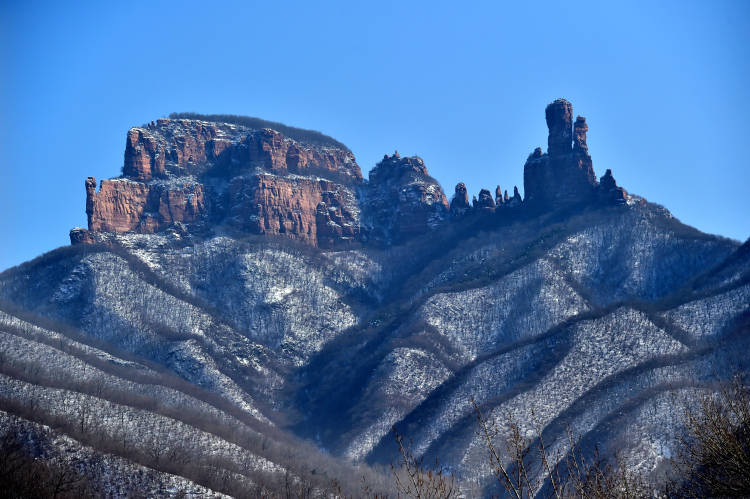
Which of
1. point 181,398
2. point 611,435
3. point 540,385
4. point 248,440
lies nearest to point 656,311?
point 540,385

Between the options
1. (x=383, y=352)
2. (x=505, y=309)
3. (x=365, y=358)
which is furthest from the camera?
(x=365, y=358)

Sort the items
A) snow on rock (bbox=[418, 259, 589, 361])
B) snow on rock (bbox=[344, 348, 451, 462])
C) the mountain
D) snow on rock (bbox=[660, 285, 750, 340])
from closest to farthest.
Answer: the mountain → snow on rock (bbox=[660, 285, 750, 340]) → snow on rock (bbox=[344, 348, 451, 462]) → snow on rock (bbox=[418, 259, 589, 361])

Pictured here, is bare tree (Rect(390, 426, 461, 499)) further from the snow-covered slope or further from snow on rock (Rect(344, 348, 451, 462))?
snow on rock (Rect(344, 348, 451, 462))

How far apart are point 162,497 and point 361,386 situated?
245 feet

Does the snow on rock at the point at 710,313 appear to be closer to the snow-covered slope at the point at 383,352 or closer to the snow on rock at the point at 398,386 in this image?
the snow-covered slope at the point at 383,352

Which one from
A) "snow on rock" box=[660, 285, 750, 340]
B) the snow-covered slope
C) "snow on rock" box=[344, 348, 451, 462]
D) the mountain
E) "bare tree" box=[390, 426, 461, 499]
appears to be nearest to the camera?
"bare tree" box=[390, 426, 461, 499]

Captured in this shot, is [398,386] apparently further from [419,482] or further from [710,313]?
[419,482]

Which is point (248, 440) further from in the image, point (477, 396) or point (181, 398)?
point (477, 396)

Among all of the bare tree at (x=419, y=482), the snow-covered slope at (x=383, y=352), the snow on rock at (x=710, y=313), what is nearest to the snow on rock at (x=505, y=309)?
the snow-covered slope at (x=383, y=352)

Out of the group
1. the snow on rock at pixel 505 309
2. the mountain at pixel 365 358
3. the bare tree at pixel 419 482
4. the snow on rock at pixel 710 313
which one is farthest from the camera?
the snow on rock at pixel 505 309

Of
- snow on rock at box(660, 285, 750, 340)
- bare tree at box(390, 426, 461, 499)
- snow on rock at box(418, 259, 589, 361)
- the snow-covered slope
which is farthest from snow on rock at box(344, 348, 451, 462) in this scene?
bare tree at box(390, 426, 461, 499)

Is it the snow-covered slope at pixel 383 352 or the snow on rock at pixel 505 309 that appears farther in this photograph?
the snow on rock at pixel 505 309

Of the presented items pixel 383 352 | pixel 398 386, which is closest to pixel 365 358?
pixel 383 352

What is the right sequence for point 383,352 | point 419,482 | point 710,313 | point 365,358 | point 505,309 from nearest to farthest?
point 419,482
point 710,313
point 383,352
point 505,309
point 365,358
